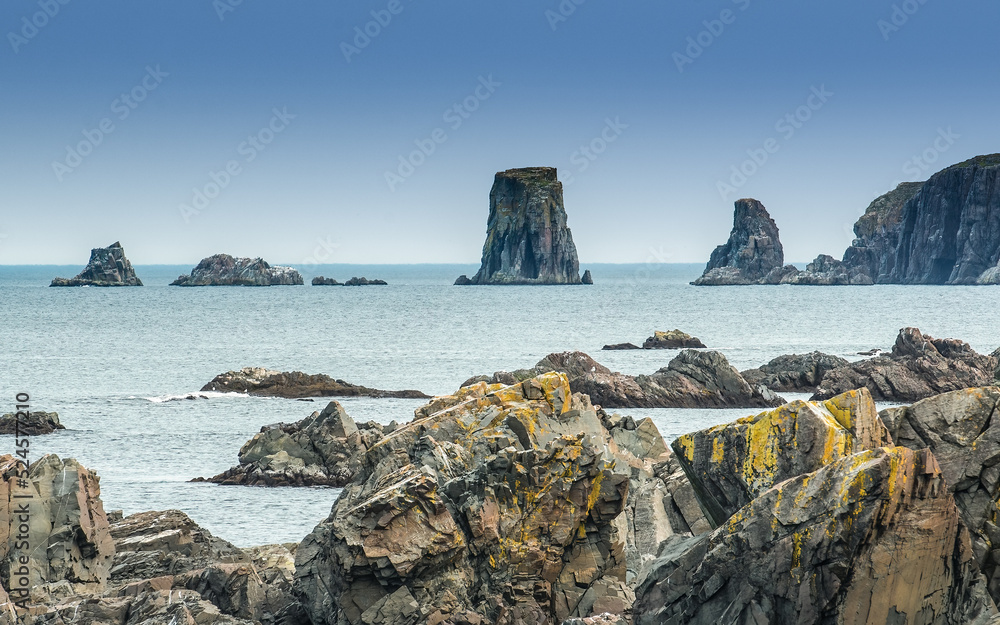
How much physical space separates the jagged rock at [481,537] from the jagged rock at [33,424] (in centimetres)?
2528

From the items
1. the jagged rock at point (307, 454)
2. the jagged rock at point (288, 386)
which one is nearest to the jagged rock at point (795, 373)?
the jagged rock at point (288, 386)

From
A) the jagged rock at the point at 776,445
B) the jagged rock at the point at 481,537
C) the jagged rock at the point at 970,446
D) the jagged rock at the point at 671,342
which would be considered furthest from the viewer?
A: the jagged rock at the point at 671,342

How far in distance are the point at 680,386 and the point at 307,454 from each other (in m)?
21.4

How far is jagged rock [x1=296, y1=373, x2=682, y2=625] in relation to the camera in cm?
1352

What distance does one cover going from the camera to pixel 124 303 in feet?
569

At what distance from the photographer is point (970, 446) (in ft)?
39.1

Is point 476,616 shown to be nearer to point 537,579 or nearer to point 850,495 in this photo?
point 537,579

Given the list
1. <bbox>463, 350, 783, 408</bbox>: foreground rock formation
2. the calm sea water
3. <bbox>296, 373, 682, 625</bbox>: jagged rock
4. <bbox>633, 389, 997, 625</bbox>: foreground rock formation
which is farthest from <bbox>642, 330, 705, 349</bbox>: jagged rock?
<bbox>633, 389, 997, 625</bbox>: foreground rock formation

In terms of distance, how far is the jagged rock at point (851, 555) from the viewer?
1011 cm

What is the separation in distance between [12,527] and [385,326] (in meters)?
99.1

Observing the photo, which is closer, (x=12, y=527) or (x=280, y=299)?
(x=12, y=527)

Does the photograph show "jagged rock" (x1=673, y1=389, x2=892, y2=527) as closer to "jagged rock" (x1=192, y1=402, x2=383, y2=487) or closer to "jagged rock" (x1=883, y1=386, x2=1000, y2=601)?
"jagged rock" (x1=883, y1=386, x2=1000, y2=601)

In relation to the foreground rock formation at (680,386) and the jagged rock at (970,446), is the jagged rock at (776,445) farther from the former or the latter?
the foreground rock formation at (680,386)

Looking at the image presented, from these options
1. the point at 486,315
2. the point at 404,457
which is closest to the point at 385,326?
the point at 486,315
